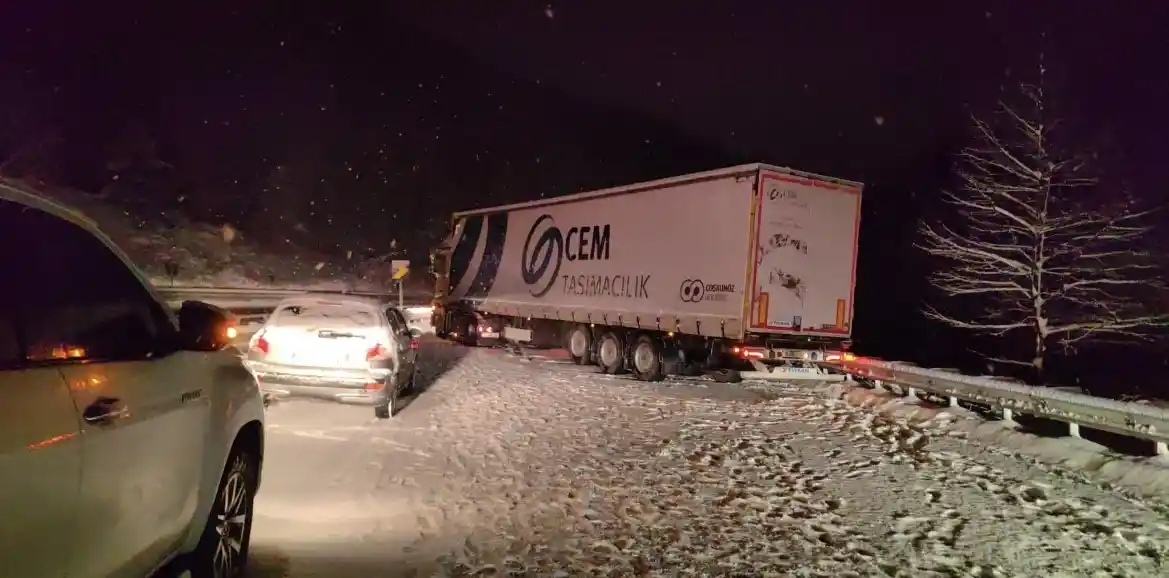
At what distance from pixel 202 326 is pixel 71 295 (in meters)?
0.67

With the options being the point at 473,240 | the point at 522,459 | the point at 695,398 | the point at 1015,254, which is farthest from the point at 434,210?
the point at 522,459

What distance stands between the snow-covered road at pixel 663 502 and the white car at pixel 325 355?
472mm

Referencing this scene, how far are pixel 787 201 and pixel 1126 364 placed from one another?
2550cm

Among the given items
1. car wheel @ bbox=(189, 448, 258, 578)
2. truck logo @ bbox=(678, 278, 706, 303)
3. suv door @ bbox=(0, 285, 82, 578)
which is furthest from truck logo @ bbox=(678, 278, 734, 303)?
suv door @ bbox=(0, 285, 82, 578)

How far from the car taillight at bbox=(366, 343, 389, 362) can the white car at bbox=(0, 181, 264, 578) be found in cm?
549

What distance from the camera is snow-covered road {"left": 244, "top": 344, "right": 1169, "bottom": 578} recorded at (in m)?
5.51

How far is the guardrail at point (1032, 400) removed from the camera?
8727mm

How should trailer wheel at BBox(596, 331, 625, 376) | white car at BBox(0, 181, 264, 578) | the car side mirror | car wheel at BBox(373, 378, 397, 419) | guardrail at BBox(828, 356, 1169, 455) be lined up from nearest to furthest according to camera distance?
white car at BBox(0, 181, 264, 578)
the car side mirror
guardrail at BBox(828, 356, 1169, 455)
car wheel at BBox(373, 378, 397, 419)
trailer wheel at BBox(596, 331, 625, 376)

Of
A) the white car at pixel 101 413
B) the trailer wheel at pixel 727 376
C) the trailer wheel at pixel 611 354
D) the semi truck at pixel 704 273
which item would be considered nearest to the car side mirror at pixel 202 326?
the white car at pixel 101 413

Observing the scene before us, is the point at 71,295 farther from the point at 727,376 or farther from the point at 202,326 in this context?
the point at 727,376

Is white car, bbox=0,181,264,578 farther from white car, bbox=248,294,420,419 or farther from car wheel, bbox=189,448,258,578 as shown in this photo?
white car, bbox=248,294,420,419

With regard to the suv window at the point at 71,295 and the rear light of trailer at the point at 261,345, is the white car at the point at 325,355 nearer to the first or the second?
the rear light of trailer at the point at 261,345

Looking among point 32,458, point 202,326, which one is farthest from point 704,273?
point 32,458

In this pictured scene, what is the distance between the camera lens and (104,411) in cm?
297
